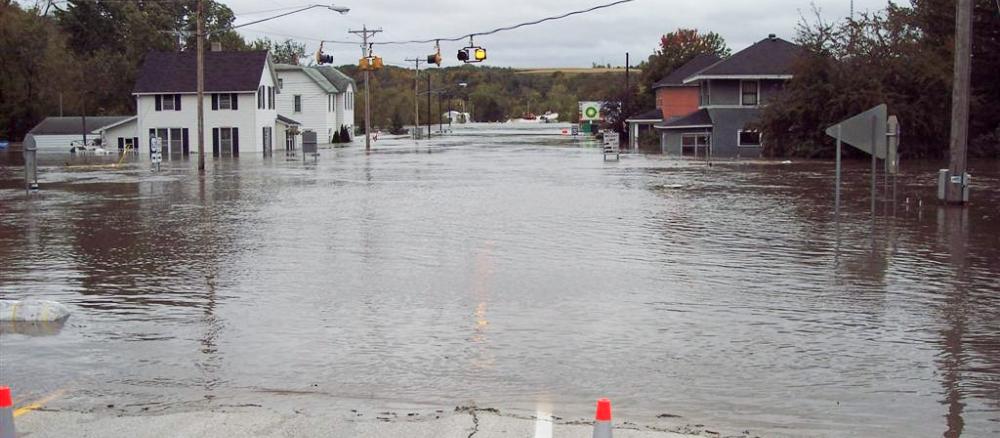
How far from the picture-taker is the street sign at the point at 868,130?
1975cm

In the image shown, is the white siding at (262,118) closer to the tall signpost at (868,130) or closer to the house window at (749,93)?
the house window at (749,93)

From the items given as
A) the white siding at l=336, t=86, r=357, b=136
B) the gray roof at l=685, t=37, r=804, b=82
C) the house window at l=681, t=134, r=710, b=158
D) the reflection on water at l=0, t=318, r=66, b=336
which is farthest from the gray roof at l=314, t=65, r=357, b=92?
the reflection on water at l=0, t=318, r=66, b=336

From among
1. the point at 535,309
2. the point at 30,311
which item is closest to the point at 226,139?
the point at 30,311

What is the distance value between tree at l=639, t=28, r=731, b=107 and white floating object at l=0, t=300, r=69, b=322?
9232cm

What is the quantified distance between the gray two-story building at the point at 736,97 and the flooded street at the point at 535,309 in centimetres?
4218

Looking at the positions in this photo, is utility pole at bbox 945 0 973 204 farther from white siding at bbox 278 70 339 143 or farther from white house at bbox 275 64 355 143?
white siding at bbox 278 70 339 143

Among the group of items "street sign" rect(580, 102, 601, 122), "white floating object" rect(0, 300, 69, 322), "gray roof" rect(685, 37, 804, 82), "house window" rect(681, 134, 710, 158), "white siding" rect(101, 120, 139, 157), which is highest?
"gray roof" rect(685, 37, 804, 82)

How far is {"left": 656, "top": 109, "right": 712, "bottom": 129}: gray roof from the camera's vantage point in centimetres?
6775

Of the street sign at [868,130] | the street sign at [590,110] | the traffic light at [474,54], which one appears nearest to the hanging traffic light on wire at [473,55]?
the traffic light at [474,54]

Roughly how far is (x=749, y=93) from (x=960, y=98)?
4411 cm

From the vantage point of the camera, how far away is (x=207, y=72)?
75.5 m

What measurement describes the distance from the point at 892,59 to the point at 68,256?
1949 inches

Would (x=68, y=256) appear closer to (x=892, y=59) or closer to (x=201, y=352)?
(x=201, y=352)

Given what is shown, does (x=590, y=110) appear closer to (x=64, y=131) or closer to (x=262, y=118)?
(x=262, y=118)
